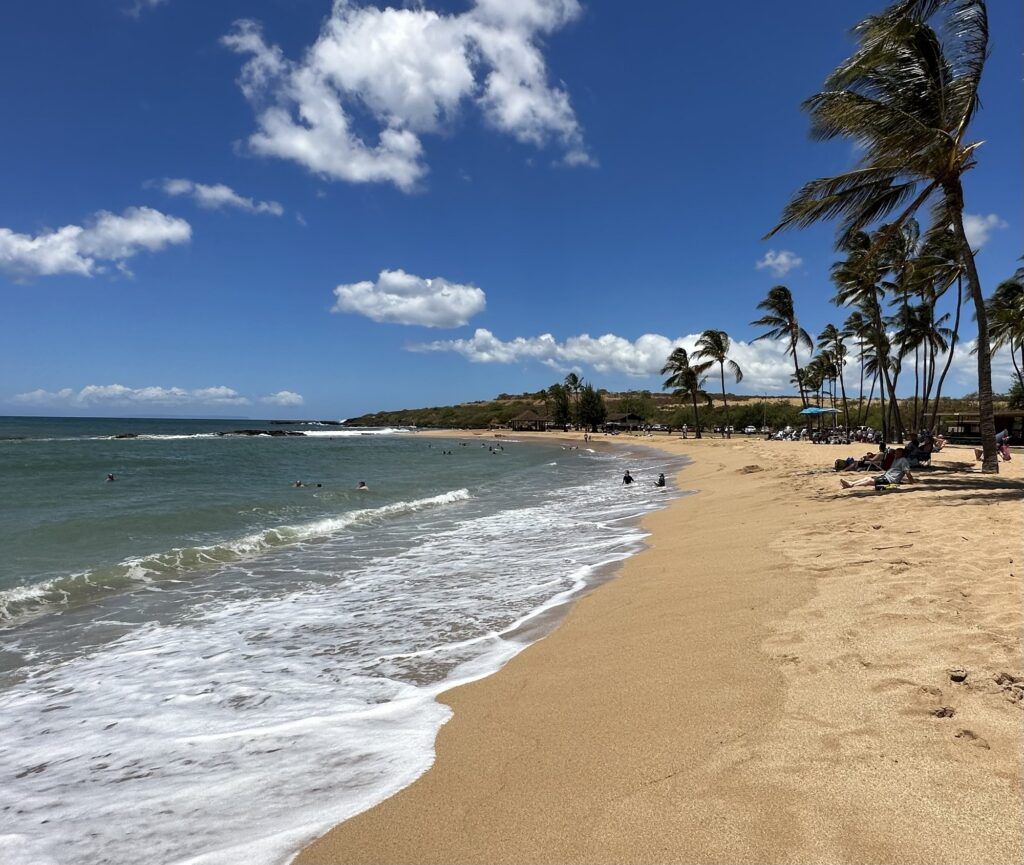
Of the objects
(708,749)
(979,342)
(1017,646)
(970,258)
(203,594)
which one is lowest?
(203,594)

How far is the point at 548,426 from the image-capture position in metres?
110

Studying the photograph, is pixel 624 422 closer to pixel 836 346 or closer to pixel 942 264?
pixel 836 346

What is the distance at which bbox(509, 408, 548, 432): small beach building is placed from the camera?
10869cm

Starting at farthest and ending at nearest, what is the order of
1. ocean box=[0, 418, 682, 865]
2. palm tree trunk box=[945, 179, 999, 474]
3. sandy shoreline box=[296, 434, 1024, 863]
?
palm tree trunk box=[945, 179, 999, 474]
ocean box=[0, 418, 682, 865]
sandy shoreline box=[296, 434, 1024, 863]

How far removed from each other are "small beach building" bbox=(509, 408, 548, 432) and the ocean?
9375cm

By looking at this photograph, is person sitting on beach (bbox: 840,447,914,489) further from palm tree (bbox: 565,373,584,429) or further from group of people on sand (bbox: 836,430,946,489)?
palm tree (bbox: 565,373,584,429)

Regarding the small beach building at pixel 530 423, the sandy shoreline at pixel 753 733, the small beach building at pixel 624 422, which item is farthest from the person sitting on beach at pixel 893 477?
the small beach building at pixel 530 423

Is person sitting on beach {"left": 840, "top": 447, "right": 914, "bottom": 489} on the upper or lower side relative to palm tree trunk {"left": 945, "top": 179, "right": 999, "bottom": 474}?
lower

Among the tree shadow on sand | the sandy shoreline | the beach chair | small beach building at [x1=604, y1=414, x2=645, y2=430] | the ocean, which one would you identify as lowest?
the ocean

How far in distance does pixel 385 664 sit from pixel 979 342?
42.3 feet

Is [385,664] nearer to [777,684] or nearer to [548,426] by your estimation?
[777,684]

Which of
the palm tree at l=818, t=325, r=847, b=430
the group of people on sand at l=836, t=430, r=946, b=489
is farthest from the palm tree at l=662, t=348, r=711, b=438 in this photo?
the group of people on sand at l=836, t=430, r=946, b=489

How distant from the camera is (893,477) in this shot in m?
11.3

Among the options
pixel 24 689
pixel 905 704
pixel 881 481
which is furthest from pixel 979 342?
pixel 24 689
